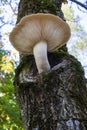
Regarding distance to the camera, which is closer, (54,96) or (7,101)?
(54,96)

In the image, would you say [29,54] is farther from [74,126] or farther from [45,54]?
[74,126]

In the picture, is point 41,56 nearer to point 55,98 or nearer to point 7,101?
point 55,98

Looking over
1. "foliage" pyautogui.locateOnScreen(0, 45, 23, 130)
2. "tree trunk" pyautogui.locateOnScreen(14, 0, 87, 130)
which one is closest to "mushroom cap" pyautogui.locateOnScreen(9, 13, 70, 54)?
"tree trunk" pyautogui.locateOnScreen(14, 0, 87, 130)

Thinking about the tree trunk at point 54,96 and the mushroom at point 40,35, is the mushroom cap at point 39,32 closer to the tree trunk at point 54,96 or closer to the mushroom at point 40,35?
the mushroom at point 40,35

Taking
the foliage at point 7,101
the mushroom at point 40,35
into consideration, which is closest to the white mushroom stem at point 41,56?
the mushroom at point 40,35

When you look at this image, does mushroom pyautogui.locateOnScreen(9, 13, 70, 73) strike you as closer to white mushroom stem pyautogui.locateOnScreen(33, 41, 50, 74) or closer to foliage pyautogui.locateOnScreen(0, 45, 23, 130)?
white mushroom stem pyautogui.locateOnScreen(33, 41, 50, 74)

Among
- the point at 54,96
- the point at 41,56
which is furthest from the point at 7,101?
the point at 54,96
